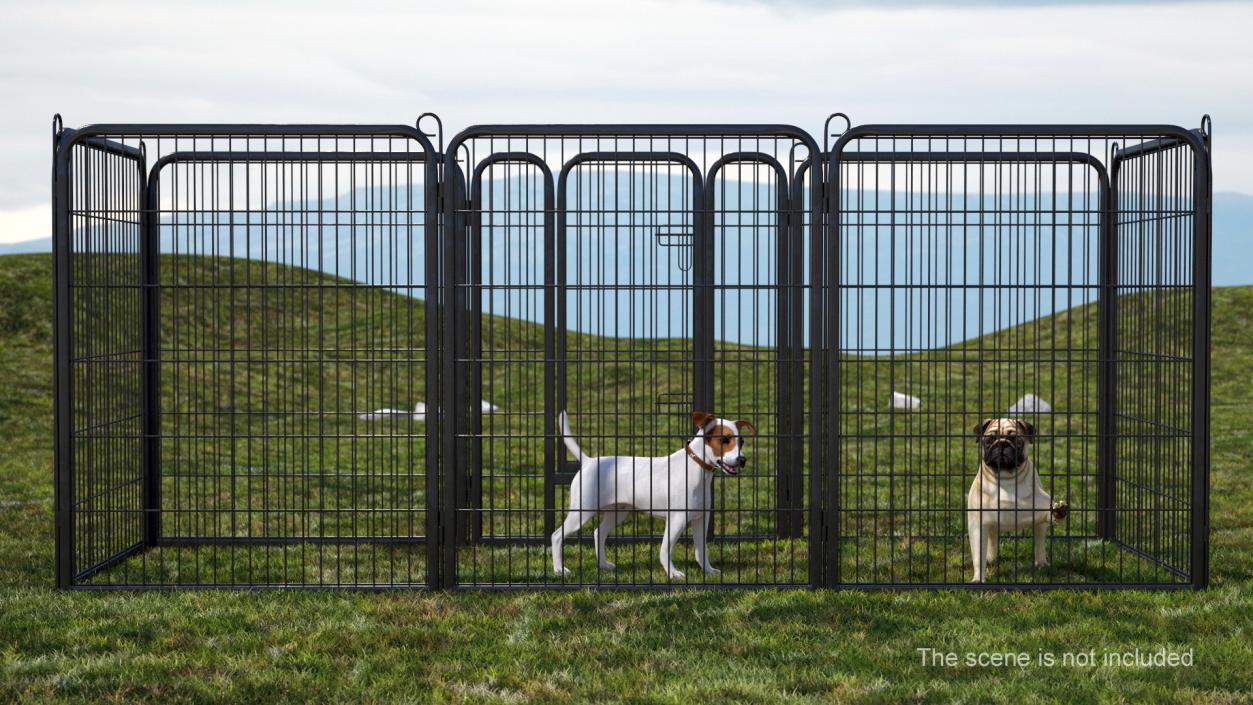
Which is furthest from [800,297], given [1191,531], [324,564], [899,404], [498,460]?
[899,404]

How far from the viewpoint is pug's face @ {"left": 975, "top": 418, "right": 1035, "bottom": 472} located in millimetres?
7855

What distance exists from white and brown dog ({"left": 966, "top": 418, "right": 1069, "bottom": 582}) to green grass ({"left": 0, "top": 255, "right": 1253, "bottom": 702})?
1.96 ft

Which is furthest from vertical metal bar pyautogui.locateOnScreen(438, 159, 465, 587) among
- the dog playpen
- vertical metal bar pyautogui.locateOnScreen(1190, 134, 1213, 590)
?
vertical metal bar pyautogui.locateOnScreen(1190, 134, 1213, 590)

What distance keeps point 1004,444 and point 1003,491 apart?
0.40 m

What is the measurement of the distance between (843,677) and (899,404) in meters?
14.0

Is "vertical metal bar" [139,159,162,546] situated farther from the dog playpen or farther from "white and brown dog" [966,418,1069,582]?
"white and brown dog" [966,418,1069,582]

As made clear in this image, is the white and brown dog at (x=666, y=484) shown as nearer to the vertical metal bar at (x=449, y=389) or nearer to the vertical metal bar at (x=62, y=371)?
the vertical metal bar at (x=449, y=389)

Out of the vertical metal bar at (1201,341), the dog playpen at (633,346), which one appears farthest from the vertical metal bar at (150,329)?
the vertical metal bar at (1201,341)

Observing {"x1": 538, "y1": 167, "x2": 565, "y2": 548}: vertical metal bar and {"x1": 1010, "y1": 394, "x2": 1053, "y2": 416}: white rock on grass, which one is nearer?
{"x1": 1010, "y1": 394, "x2": 1053, "y2": 416}: white rock on grass

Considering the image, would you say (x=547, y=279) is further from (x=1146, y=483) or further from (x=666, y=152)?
(x=1146, y=483)

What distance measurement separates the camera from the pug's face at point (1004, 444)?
7855mm

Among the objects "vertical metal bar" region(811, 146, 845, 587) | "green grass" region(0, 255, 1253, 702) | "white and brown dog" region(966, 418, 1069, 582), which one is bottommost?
"green grass" region(0, 255, 1253, 702)

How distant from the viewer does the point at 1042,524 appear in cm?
827

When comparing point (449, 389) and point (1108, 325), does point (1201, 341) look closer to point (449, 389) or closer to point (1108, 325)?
point (1108, 325)
